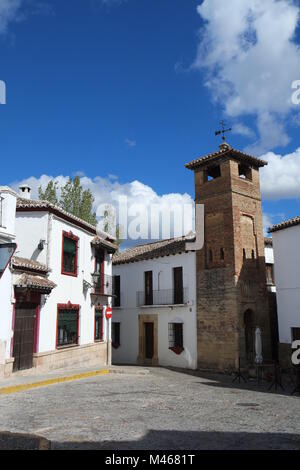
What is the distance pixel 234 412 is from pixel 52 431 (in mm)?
4374

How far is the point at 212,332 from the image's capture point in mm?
19469

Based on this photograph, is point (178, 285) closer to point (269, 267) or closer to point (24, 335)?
point (269, 267)

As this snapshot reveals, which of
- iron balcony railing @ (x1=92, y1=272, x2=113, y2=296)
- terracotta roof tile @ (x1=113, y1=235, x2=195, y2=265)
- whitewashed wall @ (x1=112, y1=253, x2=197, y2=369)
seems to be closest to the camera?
iron balcony railing @ (x1=92, y1=272, x2=113, y2=296)

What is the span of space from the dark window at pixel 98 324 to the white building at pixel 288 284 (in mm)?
8481

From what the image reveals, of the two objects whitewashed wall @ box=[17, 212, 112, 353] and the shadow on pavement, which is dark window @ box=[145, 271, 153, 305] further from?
the shadow on pavement

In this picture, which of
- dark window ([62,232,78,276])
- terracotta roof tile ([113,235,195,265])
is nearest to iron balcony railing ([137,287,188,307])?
terracotta roof tile ([113,235,195,265])

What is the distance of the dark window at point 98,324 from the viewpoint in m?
20.0

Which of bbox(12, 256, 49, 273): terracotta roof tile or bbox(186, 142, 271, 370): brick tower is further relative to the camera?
bbox(186, 142, 271, 370): brick tower

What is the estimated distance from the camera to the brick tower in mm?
18859

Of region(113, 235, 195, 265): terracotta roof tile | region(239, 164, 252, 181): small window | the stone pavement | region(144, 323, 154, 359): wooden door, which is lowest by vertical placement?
the stone pavement

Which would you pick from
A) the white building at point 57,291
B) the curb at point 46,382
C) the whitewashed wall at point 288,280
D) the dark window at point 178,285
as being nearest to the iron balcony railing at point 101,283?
the white building at point 57,291

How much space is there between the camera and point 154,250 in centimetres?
2425
